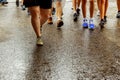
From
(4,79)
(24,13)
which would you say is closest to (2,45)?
(4,79)

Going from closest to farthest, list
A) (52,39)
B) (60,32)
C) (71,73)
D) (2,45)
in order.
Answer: (71,73) < (2,45) < (52,39) < (60,32)

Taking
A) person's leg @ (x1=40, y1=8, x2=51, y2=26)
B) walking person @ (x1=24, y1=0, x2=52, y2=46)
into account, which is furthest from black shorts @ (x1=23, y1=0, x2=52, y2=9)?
person's leg @ (x1=40, y1=8, x2=51, y2=26)

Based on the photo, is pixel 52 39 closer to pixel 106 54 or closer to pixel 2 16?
pixel 106 54

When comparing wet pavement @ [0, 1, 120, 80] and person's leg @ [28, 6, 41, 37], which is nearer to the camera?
wet pavement @ [0, 1, 120, 80]

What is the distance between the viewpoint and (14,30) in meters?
8.42

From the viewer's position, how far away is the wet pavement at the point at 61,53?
4.94 m

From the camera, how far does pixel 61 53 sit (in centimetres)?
616

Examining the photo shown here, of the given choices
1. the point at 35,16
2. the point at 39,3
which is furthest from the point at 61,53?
the point at 39,3

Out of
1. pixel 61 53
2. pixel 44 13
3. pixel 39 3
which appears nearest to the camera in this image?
pixel 61 53

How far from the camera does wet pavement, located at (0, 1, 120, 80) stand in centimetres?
494

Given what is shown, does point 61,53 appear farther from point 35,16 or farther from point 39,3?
point 39,3

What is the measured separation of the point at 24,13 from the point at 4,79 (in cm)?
701

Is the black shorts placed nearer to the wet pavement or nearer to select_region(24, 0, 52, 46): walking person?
select_region(24, 0, 52, 46): walking person

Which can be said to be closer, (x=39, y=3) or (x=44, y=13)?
(x=39, y=3)
